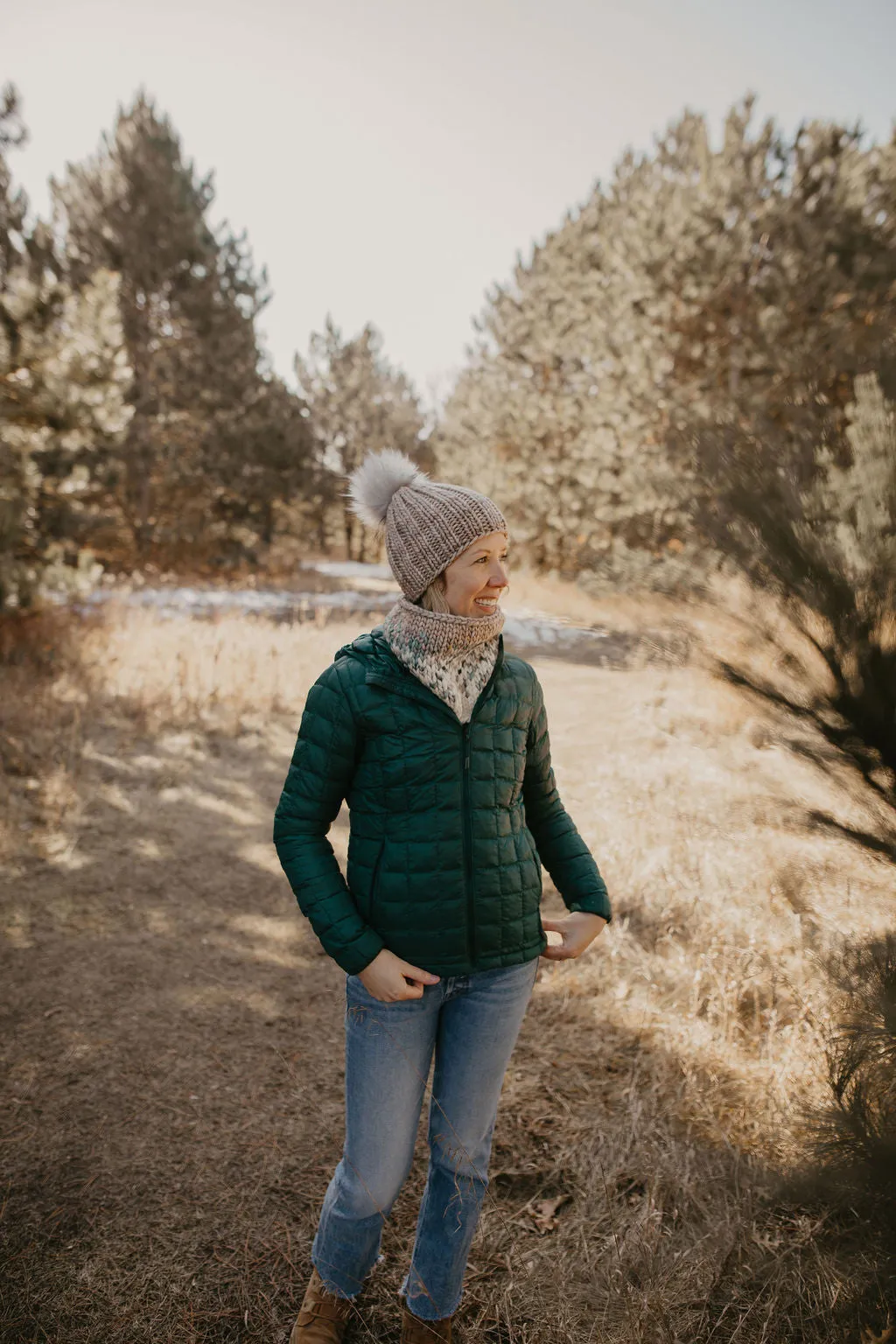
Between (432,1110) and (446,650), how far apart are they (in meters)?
1.05

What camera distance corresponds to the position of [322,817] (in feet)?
4.94

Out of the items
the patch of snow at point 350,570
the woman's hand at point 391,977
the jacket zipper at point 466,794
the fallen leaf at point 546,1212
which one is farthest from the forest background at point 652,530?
the patch of snow at point 350,570

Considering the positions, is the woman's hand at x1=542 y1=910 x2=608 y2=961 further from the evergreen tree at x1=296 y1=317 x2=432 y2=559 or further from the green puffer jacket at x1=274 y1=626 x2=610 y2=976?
the evergreen tree at x1=296 y1=317 x2=432 y2=559

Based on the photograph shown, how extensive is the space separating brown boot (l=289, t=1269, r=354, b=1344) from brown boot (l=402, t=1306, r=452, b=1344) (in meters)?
0.15

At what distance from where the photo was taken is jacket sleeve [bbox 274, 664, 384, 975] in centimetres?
143

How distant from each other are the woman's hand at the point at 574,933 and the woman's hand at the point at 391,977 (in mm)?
310

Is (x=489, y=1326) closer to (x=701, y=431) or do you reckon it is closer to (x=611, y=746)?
(x=701, y=431)

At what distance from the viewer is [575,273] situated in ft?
53.5

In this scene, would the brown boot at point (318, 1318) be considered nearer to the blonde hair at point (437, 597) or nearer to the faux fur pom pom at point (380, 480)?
the blonde hair at point (437, 597)

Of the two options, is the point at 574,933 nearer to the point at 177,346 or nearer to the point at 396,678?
the point at 396,678

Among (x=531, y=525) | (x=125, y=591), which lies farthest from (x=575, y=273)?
(x=125, y=591)

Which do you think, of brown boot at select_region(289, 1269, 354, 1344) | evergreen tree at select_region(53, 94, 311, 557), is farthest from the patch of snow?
brown boot at select_region(289, 1269, 354, 1344)

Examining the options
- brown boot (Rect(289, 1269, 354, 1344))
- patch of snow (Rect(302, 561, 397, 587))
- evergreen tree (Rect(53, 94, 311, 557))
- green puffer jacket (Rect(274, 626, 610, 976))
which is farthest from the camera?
patch of snow (Rect(302, 561, 397, 587))

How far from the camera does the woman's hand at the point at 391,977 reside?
1.42 metres
